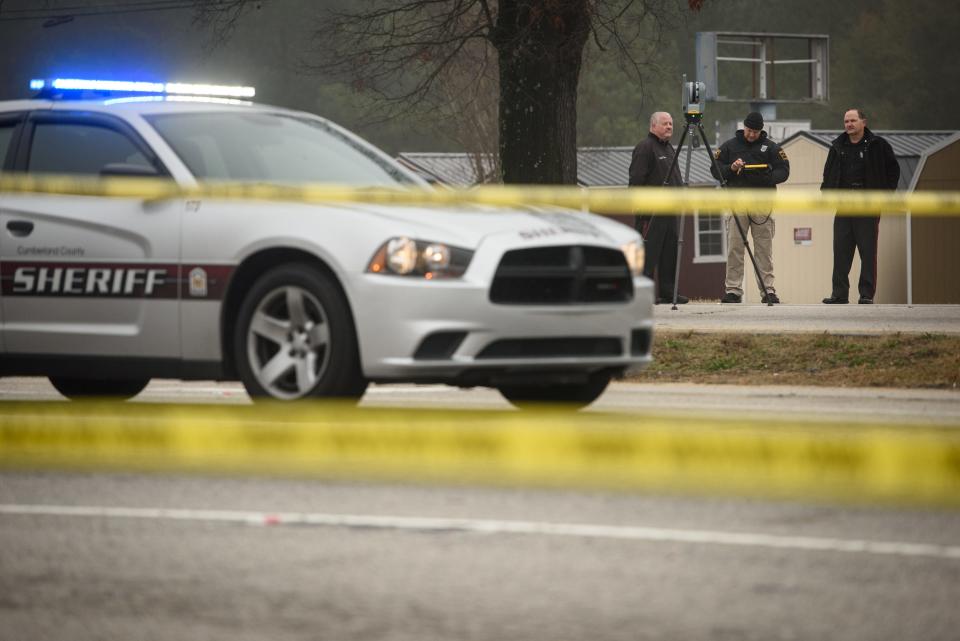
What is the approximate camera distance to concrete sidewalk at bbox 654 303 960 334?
1550 cm

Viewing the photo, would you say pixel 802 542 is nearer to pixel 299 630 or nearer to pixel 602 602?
pixel 602 602

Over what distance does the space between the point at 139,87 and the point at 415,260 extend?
15.4ft

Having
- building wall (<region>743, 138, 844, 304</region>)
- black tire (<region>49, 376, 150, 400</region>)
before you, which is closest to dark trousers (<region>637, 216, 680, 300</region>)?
black tire (<region>49, 376, 150, 400</region>)

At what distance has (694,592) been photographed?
581 centimetres

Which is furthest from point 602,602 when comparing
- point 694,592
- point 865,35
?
point 865,35

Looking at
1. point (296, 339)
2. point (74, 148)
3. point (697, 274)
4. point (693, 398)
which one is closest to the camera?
point (296, 339)

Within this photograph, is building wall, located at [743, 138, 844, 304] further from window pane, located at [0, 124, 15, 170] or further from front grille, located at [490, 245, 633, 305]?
front grille, located at [490, 245, 633, 305]

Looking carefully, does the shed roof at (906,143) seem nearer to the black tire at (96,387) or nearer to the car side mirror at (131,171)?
the black tire at (96,387)

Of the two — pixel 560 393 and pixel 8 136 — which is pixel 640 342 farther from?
pixel 8 136

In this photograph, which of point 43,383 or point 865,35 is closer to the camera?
point 43,383

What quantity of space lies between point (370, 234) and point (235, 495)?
172cm

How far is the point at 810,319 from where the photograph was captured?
1638 centimetres

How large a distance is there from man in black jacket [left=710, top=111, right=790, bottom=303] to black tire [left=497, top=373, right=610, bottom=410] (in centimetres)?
786

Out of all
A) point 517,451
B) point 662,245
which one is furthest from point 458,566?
point 662,245
